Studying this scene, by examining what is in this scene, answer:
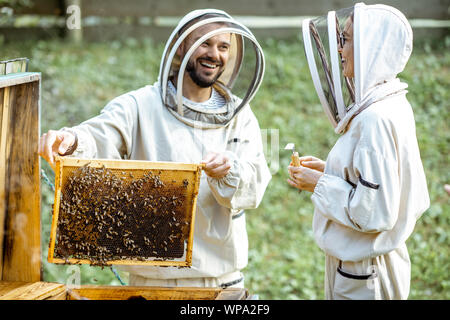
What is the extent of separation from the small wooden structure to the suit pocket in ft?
1.69

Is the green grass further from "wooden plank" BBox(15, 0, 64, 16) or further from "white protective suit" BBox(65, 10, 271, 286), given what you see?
"white protective suit" BBox(65, 10, 271, 286)

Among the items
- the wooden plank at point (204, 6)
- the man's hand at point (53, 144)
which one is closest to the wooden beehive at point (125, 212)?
the man's hand at point (53, 144)

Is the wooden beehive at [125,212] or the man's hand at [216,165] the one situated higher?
the man's hand at [216,165]

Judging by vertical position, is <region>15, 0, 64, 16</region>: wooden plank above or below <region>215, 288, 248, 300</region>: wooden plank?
above

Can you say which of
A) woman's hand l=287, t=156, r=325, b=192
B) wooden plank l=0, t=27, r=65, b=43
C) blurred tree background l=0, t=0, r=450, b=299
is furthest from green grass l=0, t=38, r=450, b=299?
woman's hand l=287, t=156, r=325, b=192

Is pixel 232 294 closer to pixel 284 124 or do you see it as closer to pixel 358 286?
pixel 358 286

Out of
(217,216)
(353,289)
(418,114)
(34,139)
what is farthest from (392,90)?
(418,114)

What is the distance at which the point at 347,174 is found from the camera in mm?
2686

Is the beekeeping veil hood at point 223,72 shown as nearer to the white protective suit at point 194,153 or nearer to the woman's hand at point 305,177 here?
the white protective suit at point 194,153

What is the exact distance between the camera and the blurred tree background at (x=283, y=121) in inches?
233

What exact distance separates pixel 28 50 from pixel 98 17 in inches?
54.6

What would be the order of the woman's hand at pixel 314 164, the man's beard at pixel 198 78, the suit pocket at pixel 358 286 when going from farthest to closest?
the man's beard at pixel 198 78 < the woman's hand at pixel 314 164 < the suit pocket at pixel 358 286

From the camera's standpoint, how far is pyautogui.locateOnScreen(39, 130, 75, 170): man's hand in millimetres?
2895

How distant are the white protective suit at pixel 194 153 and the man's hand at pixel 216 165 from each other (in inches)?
4.8
